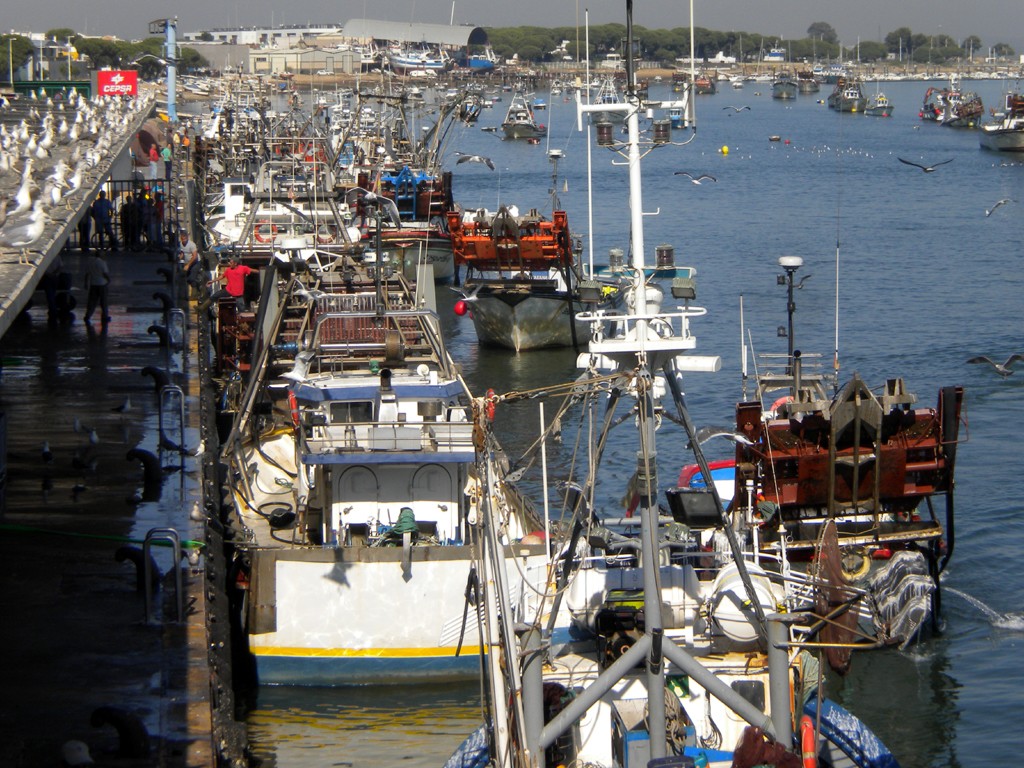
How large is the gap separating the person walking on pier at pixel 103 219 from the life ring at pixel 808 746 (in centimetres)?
2431

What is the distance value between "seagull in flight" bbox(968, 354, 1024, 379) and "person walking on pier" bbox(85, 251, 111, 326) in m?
19.8

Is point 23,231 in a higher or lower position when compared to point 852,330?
higher

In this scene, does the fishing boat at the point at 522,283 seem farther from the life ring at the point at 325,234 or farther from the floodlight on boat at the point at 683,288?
the floodlight on boat at the point at 683,288

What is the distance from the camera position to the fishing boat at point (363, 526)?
16.3 meters

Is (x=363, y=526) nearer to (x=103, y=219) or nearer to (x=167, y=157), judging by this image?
(x=103, y=219)

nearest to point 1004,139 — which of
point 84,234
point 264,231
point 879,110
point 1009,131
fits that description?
point 1009,131

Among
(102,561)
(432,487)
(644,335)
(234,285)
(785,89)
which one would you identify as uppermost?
(785,89)

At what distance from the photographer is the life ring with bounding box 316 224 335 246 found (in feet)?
116

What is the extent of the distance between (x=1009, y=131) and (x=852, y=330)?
65446 millimetres

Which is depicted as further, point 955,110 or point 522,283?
point 955,110

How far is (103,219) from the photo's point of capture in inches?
1345

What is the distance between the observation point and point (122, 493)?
15.9 m

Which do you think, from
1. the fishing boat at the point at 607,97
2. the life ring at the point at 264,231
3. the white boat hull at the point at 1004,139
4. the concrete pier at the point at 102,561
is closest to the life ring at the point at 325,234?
the life ring at the point at 264,231

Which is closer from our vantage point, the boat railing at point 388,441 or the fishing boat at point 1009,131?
the boat railing at point 388,441
